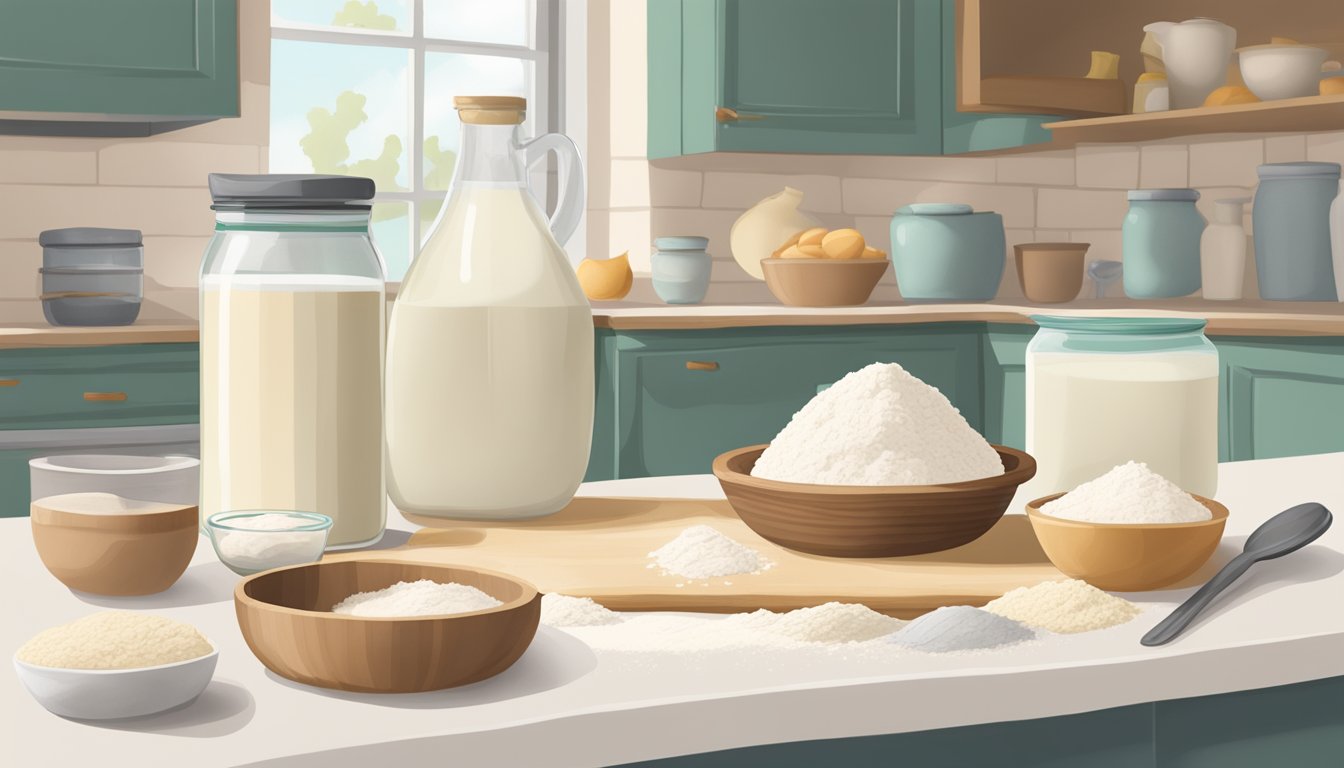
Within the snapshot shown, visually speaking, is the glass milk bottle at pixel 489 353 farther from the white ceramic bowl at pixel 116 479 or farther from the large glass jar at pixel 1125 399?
the large glass jar at pixel 1125 399

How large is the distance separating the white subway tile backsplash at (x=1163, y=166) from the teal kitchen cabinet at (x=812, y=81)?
517 millimetres

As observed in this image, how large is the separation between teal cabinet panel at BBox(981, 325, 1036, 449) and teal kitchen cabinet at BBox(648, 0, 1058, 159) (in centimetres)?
61

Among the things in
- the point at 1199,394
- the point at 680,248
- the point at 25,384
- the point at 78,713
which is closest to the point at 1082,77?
the point at 680,248

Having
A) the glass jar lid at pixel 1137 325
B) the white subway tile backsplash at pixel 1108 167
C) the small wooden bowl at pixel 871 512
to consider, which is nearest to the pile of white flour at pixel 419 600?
the small wooden bowl at pixel 871 512

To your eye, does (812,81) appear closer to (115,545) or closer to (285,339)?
(285,339)

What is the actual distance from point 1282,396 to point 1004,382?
28.8 inches

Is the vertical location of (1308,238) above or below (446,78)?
below

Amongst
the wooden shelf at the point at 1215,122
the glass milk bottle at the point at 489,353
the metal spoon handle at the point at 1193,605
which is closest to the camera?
the metal spoon handle at the point at 1193,605

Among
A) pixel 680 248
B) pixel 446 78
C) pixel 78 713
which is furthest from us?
pixel 446 78

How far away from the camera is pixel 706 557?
84cm

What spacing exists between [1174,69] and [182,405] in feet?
8.08

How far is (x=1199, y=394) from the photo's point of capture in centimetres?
99

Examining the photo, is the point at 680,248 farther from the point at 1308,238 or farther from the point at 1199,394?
the point at 1199,394

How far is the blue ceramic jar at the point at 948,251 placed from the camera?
12.7 ft
